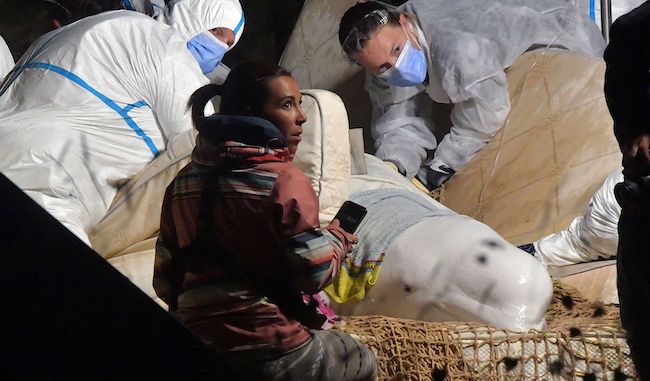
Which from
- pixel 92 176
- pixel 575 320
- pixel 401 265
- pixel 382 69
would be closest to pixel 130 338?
pixel 92 176

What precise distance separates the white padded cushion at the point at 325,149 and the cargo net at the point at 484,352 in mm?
182

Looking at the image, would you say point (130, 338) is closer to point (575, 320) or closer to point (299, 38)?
point (575, 320)

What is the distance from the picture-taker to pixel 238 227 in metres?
1.22

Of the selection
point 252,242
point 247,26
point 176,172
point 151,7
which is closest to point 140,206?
point 176,172

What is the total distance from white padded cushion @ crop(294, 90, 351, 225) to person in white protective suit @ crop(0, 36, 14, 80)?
2.74 feet

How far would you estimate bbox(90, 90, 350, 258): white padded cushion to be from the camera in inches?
57.2

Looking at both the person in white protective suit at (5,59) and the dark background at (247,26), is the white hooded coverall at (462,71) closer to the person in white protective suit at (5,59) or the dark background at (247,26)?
the dark background at (247,26)

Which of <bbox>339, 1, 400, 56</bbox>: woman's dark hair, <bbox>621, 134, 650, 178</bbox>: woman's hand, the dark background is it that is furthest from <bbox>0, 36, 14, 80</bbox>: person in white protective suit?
<bbox>621, 134, 650, 178</bbox>: woman's hand

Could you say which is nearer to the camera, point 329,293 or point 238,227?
point 238,227

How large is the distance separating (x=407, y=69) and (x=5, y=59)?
79 cm

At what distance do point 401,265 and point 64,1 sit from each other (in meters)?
0.72

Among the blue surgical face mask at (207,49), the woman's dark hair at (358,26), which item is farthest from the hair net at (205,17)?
the woman's dark hair at (358,26)

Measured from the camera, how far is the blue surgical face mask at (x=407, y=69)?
6.34 ft

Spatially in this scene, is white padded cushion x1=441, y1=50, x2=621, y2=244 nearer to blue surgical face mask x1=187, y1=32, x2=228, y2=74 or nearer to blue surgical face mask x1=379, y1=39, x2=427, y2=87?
blue surgical face mask x1=379, y1=39, x2=427, y2=87
